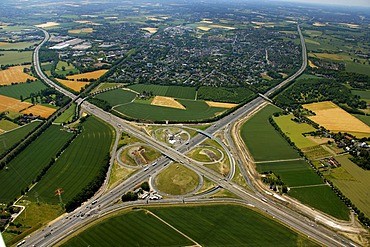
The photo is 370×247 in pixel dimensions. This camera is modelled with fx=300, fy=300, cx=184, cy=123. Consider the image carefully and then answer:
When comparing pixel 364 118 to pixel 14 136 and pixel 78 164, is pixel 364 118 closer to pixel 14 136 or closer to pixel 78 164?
pixel 78 164

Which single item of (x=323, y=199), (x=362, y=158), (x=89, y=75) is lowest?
(x=323, y=199)

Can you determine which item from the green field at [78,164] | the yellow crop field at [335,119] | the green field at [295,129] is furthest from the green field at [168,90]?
the yellow crop field at [335,119]

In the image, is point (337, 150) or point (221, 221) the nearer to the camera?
point (221, 221)

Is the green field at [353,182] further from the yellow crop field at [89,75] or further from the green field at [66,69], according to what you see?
the green field at [66,69]

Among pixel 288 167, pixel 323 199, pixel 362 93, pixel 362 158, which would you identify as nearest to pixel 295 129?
pixel 362 158

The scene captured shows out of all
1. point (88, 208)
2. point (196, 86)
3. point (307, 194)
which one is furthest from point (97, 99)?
point (307, 194)

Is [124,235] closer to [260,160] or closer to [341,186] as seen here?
[260,160]
